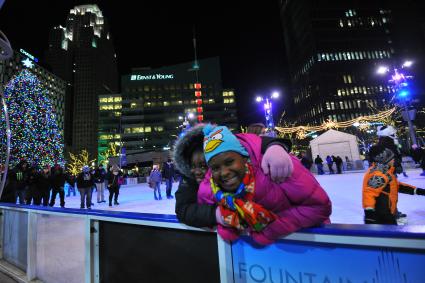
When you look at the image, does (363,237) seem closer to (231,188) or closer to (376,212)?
(231,188)

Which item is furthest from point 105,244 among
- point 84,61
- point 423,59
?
point 84,61

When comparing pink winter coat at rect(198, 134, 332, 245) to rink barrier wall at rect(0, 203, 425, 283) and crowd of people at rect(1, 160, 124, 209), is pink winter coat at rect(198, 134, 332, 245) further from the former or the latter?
crowd of people at rect(1, 160, 124, 209)

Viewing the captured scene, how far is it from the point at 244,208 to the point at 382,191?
2.42 metres

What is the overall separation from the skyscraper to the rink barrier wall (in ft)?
261

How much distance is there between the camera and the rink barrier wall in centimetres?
113

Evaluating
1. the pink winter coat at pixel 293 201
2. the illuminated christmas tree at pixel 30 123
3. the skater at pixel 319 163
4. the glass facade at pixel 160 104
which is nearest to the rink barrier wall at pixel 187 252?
the pink winter coat at pixel 293 201

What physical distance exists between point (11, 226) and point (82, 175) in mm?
6483

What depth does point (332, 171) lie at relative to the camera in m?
20.7

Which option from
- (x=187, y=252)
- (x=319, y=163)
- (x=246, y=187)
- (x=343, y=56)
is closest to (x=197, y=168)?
(x=246, y=187)

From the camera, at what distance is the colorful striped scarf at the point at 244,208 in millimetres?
1260

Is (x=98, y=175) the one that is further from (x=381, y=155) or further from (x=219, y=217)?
(x=219, y=217)

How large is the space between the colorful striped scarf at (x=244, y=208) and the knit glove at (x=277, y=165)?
103 millimetres

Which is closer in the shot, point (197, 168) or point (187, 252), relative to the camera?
point (197, 168)

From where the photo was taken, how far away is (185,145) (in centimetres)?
183
